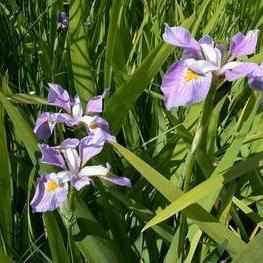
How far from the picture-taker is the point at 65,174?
80 cm

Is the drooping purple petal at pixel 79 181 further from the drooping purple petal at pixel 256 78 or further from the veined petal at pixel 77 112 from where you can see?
the drooping purple petal at pixel 256 78

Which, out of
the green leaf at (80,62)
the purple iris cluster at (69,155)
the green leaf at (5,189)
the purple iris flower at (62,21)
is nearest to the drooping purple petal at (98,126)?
the purple iris cluster at (69,155)

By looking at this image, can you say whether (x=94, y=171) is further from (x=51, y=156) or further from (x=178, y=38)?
(x=178, y=38)

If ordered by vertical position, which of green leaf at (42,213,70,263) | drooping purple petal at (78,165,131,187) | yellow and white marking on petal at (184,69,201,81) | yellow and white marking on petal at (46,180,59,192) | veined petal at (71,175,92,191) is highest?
yellow and white marking on petal at (184,69,201,81)

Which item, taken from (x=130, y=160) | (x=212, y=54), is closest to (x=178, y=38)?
(x=212, y=54)

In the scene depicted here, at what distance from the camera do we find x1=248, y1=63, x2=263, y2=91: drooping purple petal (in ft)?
2.45

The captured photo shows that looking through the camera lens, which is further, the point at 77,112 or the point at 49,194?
the point at 77,112

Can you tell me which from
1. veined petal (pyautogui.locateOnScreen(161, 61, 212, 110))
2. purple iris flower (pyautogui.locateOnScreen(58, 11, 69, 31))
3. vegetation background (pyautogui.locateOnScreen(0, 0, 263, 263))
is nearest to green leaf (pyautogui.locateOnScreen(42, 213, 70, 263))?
vegetation background (pyautogui.locateOnScreen(0, 0, 263, 263))

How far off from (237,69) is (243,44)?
0.08 meters

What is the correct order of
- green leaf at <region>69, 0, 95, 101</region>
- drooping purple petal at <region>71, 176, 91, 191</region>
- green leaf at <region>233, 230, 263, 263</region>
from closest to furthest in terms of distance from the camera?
1. green leaf at <region>233, 230, 263, 263</region>
2. drooping purple petal at <region>71, 176, 91, 191</region>
3. green leaf at <region>69, 0, 95, 101</region>

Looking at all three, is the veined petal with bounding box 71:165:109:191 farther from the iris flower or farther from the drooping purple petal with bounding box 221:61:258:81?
the drooping purple petal with bounding box 221:61:258:81

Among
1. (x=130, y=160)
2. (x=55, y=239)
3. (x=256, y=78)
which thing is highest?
(x=256, y=78)

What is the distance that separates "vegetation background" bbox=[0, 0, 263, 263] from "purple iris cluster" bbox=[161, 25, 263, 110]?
0.11 metres

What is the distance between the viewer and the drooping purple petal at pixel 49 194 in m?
0.74
